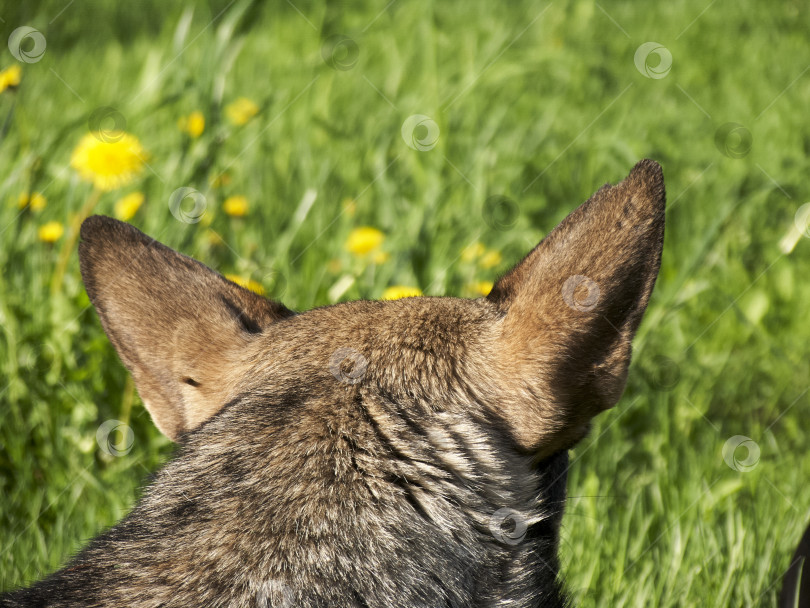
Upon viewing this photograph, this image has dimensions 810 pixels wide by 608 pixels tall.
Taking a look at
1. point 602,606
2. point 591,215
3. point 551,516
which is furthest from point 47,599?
point 602,606

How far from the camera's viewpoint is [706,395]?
4312 mm

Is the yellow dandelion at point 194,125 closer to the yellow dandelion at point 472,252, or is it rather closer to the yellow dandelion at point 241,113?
the yellow dandelion at point 241,113

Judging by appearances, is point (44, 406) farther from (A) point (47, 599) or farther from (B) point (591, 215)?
(B) point (591, 215)

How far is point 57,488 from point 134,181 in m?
1.74

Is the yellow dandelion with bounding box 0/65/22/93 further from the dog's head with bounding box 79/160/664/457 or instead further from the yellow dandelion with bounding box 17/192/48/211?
the dog's head with bounding box 79/160/664/457
